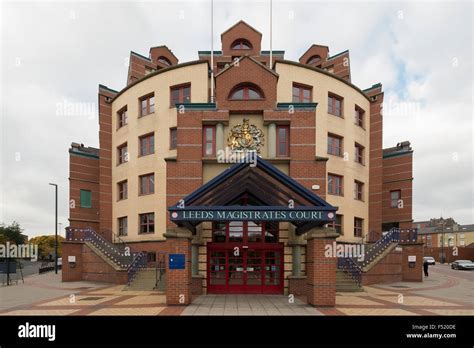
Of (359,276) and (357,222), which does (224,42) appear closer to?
(357,222)

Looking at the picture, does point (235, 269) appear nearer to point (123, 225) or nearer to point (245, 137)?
point (245, 137)

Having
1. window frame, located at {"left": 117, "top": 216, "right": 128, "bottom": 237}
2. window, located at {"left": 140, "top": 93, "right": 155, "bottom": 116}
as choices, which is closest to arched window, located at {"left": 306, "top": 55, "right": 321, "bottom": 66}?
window, located at {"left": 140, "top": 93, "right": 155, "bottom": 116}

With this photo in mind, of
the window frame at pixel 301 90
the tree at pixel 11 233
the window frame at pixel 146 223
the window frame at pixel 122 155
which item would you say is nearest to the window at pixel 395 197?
the window frame at pixel 301 90

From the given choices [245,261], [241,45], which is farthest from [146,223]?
[241,45]

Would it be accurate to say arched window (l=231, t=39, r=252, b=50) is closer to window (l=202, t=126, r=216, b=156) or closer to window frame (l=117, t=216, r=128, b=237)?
window (l=202, t=126, r=216, b=156)

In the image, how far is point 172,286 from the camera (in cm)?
1153

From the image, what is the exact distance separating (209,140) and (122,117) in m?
14.1

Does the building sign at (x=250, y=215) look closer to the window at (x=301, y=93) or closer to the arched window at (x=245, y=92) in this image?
the arched window at (x=245, y=92)

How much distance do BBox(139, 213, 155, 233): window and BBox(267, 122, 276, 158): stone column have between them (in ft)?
38.5

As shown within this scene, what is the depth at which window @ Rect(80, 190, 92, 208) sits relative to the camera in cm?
2813

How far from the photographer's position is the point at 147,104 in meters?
24.0

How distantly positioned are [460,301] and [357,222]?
11254 millimetres

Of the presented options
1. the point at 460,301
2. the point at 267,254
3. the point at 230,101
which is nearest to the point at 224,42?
the point at 230,101
